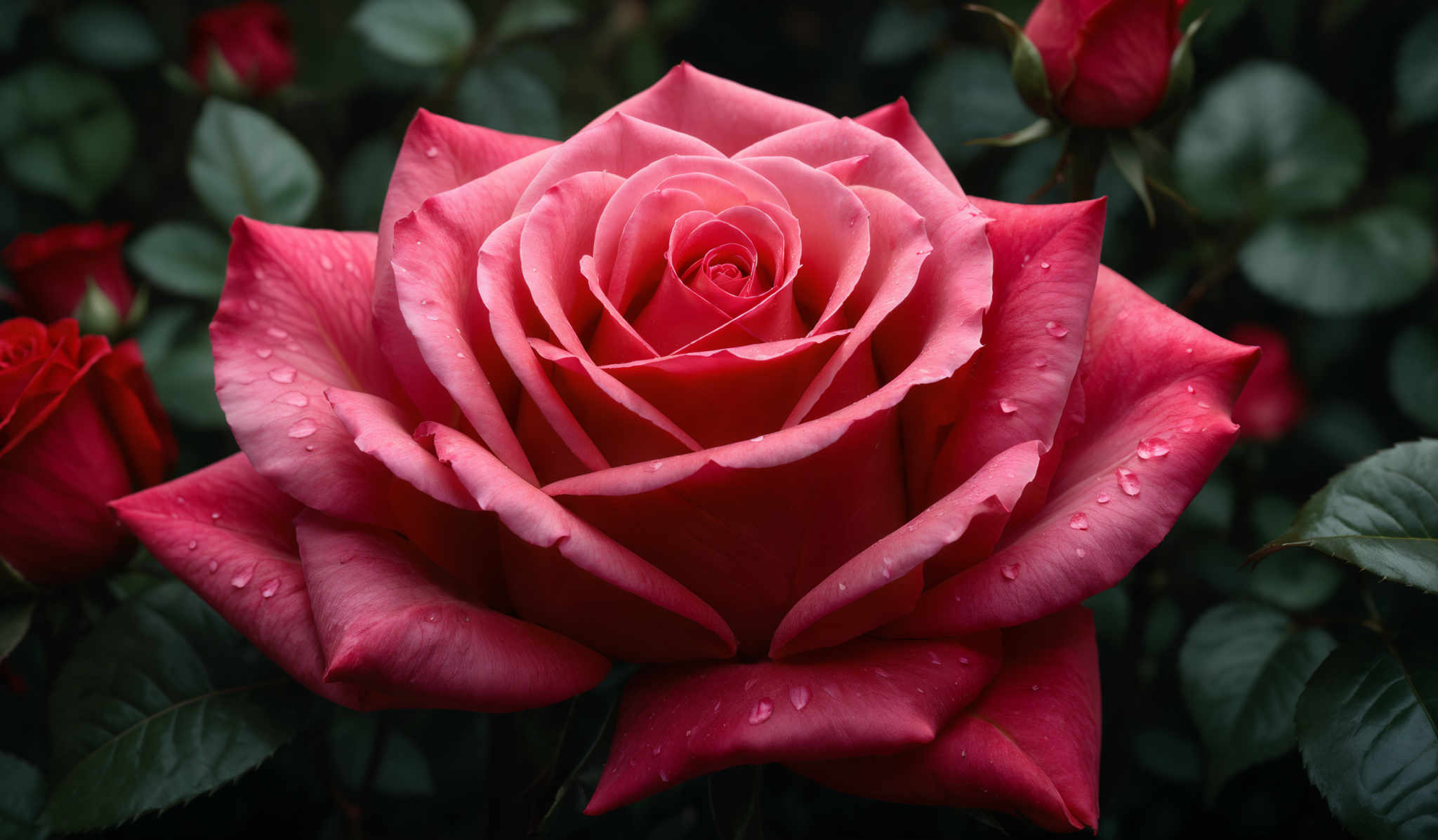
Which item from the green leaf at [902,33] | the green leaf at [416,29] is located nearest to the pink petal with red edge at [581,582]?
the green leaf at [416,29]

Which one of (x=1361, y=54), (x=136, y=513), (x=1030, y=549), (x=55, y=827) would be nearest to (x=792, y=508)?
(x=1030, y=549)

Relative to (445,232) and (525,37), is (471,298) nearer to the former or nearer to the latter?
(445,232)

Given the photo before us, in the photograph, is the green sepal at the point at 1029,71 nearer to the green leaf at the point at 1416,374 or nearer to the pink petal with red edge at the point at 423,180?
the pink petal with red edge at the point at 423,180

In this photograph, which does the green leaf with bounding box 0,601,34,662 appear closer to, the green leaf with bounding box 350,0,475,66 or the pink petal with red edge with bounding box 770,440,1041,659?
the pink petal with red edge with bounding box 770,440,1041,659

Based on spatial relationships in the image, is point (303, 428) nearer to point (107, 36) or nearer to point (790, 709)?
point (790, 709)

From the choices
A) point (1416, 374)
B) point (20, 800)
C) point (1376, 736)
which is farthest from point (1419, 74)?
point (20, 800)

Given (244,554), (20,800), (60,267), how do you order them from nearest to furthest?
(244,554), (20,800), (60,267)

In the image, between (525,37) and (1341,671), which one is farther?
(525,37)
